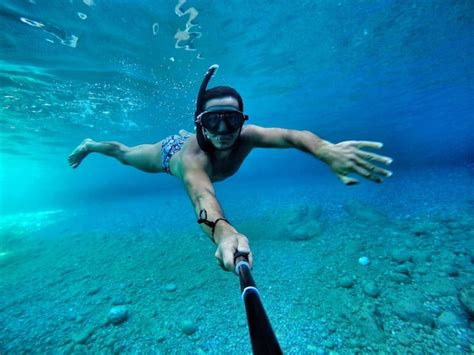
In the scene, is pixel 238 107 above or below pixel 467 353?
above

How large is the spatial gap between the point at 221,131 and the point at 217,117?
210mm

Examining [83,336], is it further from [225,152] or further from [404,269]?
[404,269]

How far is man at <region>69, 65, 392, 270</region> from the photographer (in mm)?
2160

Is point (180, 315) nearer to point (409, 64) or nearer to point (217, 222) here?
point (217, 222)

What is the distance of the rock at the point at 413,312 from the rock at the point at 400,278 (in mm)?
741

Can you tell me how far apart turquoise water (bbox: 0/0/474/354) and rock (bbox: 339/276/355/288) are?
0.15 ft

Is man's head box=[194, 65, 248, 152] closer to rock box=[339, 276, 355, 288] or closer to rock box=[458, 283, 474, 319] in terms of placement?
rock box=[339, 276, 355, 288]

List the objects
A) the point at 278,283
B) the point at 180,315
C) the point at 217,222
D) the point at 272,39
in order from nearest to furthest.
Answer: the point at 217,222
the point at 180,315
the point at 278,283
the point at 272,39

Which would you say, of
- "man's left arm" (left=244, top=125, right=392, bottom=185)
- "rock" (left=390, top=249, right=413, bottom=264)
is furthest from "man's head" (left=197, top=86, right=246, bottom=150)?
"rock" (left=390, top=249, right=413, bottom=264)

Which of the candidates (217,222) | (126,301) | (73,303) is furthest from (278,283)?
(73,303)

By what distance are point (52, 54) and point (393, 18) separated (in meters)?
16.4

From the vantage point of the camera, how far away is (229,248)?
1.84 metres

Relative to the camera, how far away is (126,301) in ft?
20.5

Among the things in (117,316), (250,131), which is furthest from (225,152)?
(117,316)
